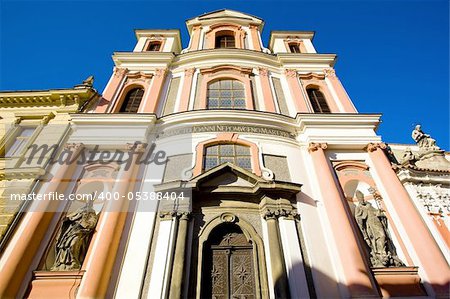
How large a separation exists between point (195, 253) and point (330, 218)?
4.28 metres

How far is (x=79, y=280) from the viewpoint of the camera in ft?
22.6

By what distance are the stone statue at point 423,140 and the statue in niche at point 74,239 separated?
13821 millimetres

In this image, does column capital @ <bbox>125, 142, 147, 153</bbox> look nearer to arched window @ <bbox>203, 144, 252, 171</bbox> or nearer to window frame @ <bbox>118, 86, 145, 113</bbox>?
arched window @ <bbox>203, 144, 252, 171</bbox>

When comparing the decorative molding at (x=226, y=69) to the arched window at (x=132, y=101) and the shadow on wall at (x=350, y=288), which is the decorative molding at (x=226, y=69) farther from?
the shadow on wall at (x=350, y=288)

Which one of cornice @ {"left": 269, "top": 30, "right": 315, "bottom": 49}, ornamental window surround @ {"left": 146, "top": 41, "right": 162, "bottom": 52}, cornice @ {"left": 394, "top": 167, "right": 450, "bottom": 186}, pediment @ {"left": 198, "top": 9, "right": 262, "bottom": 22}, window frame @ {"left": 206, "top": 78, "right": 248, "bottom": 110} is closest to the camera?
cornice @ {"left": 394, "top": 167, "right": 450, "bottom": 186}

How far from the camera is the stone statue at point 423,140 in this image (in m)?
11.7

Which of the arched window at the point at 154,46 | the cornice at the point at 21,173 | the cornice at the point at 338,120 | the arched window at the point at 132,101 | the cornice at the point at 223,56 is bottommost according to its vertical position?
the cornice at the point at 21,173

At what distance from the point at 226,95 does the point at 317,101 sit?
461cm

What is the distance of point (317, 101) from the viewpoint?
519 inches

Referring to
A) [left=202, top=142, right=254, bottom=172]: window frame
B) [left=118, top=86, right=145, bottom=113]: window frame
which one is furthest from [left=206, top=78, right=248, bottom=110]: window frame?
[left=118, top=86, right=145, bottom=113]: window frame

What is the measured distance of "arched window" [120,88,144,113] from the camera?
12625mm

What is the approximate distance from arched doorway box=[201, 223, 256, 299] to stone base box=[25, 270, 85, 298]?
3359 millimetres

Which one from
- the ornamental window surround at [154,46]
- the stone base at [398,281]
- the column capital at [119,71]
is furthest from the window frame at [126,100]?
the stone base at [398,281]

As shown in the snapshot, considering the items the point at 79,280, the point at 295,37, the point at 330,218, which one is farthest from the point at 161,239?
the point at 295,37
